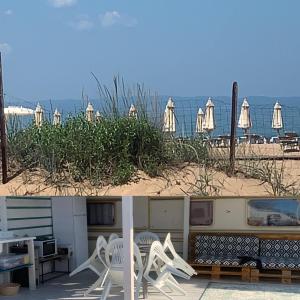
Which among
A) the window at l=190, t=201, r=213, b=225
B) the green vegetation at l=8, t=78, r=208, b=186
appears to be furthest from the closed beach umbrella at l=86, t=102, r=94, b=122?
the window at l=190, t=201, r=213, b=225

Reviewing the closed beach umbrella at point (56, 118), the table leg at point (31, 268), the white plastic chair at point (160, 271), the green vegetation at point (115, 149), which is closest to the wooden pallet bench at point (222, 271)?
the white plastic chair at point (160, 271)

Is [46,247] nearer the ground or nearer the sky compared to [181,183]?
nearer the ground

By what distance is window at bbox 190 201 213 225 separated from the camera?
7051 millimetres

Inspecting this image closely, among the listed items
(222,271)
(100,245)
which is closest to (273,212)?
(222,271)

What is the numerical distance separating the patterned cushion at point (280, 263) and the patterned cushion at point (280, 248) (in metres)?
0.20

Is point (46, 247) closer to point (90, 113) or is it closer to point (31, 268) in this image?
point (31, 268)

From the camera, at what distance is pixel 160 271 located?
5164 mm

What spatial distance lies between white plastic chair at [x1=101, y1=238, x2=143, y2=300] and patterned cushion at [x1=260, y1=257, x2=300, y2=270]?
6.50ft

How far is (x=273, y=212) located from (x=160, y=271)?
2.31 meters

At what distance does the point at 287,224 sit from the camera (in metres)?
6.83

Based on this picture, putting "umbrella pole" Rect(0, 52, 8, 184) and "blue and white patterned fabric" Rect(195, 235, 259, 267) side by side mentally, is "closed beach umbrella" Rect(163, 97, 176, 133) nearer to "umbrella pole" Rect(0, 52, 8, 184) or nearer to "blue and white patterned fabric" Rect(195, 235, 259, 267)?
"umbrella pole" Rect(0, 52, 8, 184)

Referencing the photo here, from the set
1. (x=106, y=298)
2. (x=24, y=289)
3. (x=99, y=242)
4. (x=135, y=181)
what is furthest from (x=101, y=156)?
(x=24, y=289)

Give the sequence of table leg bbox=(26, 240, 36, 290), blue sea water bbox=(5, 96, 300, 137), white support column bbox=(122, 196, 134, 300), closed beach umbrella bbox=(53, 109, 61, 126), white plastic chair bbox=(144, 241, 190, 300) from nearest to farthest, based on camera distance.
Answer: white support column bbox=(122, 196, 134, 300)
white plastic chair bbox=(144, 241, 190, 300)
blue sea water bbox=(5, 96, 300, 137)
closed beach umbrella bbox=(53, 109, 61, 126)
table leg bbox=(26, 240, 36, 290)

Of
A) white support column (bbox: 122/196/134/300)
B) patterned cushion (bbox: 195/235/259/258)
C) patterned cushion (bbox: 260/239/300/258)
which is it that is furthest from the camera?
patterned cushion (bbox: 195/235/259/258)
